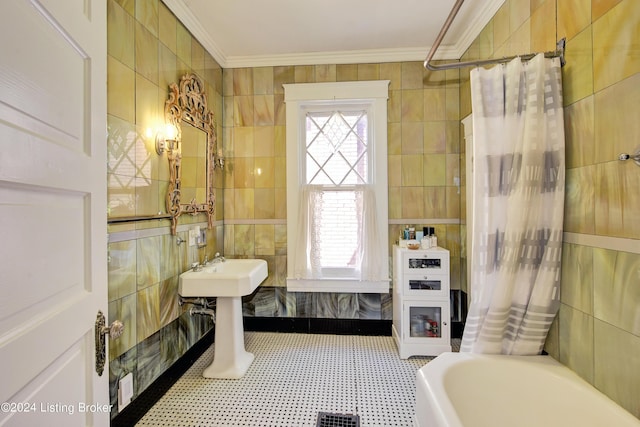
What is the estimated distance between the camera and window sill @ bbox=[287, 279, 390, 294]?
9.23ft

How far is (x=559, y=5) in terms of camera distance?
4.82 feet

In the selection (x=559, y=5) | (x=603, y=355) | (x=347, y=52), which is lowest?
(x=603, y=355)

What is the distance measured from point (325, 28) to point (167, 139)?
156 cm

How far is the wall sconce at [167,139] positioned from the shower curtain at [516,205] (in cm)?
191

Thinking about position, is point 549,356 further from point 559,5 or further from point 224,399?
point 224,399

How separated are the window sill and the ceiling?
2126 mm

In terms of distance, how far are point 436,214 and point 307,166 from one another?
4.38 feet

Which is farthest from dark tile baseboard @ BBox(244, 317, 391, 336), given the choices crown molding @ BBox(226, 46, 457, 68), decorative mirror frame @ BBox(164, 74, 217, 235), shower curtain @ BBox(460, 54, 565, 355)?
crown molding @ BBox(226, 46, 457, 68)

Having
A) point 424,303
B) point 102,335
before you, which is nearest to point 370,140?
point 424,303

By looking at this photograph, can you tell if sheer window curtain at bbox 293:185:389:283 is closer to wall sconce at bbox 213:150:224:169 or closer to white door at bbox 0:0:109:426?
wall sconce at bbox 213:150:224:169

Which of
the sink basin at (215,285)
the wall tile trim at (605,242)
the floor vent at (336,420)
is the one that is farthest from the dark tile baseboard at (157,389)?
the wall tile trim at (605,242)

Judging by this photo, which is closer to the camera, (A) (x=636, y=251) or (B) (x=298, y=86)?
(A) (x=636, y=251)

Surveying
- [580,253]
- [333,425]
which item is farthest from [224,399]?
[580,253]

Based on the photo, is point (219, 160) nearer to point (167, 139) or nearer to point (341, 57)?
point (167, 139)
